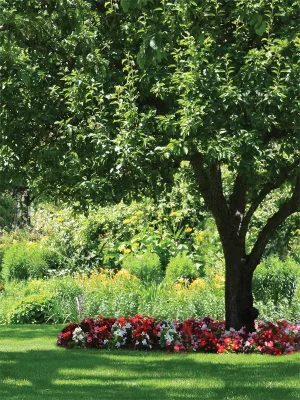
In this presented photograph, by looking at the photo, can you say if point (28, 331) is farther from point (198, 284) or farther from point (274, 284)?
point (274, 284)

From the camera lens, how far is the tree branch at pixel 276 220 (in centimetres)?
984

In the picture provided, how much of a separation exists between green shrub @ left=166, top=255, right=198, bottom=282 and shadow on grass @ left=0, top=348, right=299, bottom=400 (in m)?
4.19

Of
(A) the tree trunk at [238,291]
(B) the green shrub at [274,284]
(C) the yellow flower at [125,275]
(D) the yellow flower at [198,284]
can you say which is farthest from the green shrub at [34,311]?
(A) the tree trunk at [238,291]

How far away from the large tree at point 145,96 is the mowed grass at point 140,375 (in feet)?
6.34

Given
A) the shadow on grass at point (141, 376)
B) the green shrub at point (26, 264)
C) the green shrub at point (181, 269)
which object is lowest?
the shadow on grass at point (141, 376)

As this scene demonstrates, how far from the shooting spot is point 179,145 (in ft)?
25.7

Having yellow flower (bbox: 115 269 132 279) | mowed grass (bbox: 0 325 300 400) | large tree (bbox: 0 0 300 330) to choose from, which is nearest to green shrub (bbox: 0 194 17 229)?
yellow flower (bbox: 115 269 132 279)

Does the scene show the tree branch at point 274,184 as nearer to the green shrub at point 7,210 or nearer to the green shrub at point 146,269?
the green shrub at point 146,269

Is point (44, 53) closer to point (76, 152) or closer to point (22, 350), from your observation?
point (76, 152)

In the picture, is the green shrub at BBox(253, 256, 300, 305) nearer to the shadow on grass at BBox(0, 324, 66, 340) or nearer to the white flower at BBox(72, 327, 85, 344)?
the shadow on grass at BBox(0, 324, 66, 340)

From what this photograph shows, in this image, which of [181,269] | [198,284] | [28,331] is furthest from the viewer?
[181,269]

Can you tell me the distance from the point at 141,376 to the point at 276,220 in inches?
111

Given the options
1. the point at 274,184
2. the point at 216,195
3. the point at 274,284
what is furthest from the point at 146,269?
the point at 274,184

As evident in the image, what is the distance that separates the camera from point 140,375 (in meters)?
8.55
